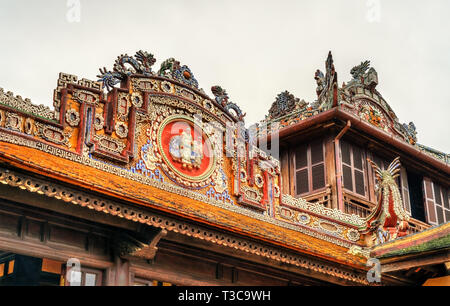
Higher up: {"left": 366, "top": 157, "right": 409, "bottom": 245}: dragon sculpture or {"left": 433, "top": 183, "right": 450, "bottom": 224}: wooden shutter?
{"left": 433, "top": 183, "right": 450, "bottom": 224}: wooden shutter

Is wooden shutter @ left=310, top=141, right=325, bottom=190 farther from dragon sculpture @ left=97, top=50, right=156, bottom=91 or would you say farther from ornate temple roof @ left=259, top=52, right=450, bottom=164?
dragon sculpture @ left=97, top=50, right=156, bottom=91

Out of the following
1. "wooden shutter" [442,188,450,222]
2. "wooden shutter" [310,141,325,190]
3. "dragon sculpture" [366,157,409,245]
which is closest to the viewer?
"dragon sculpture" [366,157,409,245]

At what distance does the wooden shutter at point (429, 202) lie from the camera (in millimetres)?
21453

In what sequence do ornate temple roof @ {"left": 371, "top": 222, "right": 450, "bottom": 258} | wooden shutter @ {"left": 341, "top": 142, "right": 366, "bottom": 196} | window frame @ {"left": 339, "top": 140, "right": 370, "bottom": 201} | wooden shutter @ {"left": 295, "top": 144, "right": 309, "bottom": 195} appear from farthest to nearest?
1. wooden shutter @ {"left": 295, "top": 144, "right": 309, "bottom": 195}
2. wooden shutter @ {"left": 341, "top": 142, "right": 366, "bottom": 196}
3. window frame @ {"left": 339, "top": 140, "right": 370, "bottom": 201}
4. ornate temple roof @ {"left": 371, "top": 222, "right": 450, "bottom": 258}

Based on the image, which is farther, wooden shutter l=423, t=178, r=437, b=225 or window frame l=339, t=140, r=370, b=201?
wooden shutter l=423, t=178, r=437, b=225

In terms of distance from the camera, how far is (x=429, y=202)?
71.2ft

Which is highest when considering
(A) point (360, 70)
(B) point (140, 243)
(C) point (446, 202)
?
(A) point (360, 70)

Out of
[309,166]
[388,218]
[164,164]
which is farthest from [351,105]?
[164,164]

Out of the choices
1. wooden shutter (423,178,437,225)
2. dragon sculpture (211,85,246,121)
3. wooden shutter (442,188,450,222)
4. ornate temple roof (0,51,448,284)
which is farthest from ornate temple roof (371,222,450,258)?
wooden shutter (442,188,450,222)

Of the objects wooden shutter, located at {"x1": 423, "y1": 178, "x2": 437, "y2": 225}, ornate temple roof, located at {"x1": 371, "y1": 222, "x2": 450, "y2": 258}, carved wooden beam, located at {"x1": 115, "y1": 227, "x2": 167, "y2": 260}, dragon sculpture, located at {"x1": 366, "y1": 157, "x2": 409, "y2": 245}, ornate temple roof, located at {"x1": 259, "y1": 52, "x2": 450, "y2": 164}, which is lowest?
carved wooden beam, located at {"x1": 115, "y1": 227, "x2": 167, "y2": 260}

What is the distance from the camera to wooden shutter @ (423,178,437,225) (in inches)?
845

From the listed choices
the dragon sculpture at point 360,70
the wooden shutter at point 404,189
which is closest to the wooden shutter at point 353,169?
the wooden shutter at point 404,189

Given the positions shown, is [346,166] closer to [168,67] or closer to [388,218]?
[388,218]
